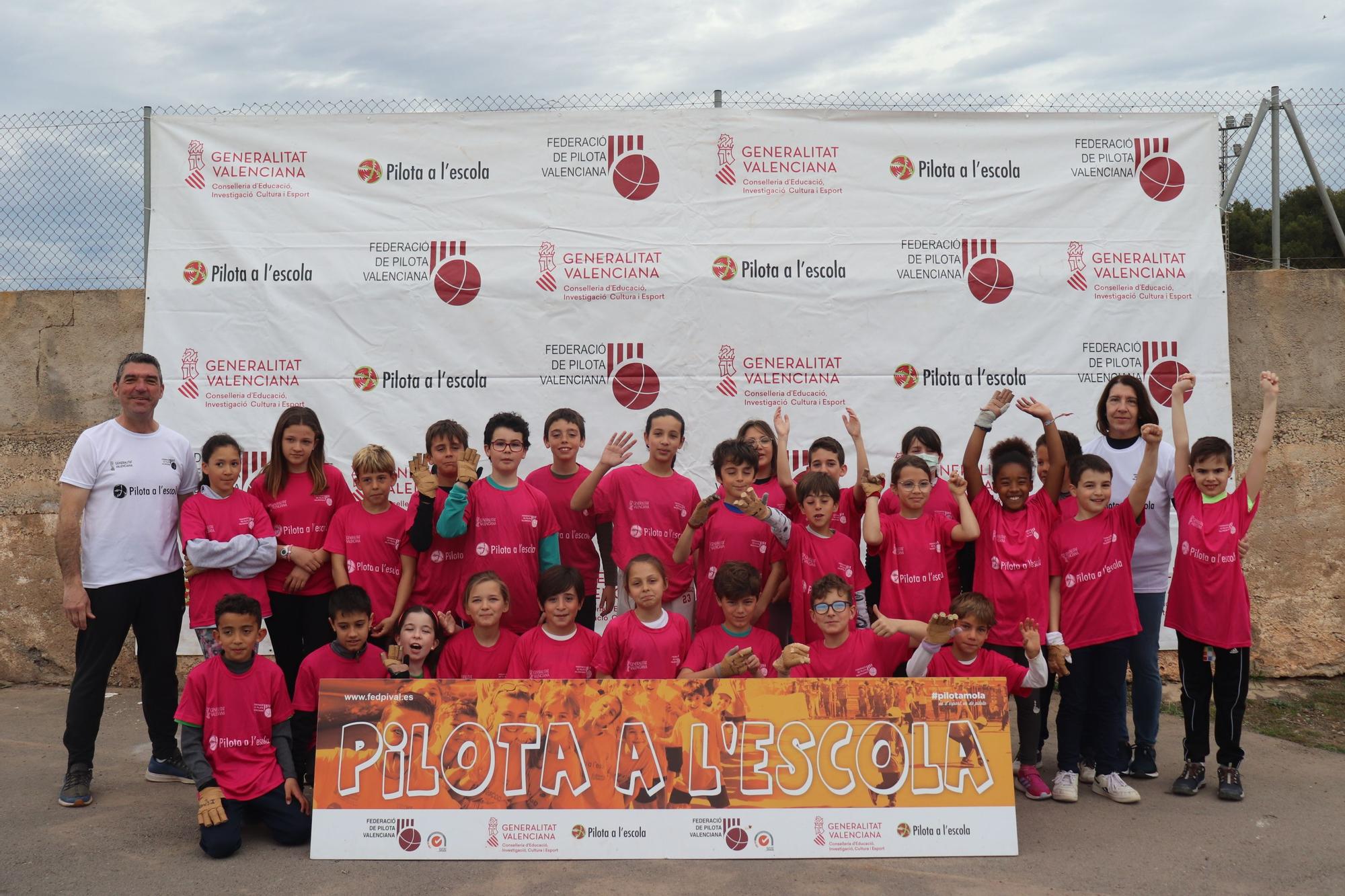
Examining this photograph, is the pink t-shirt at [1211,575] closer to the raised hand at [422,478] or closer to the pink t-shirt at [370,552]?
the raised hand at [422,478]

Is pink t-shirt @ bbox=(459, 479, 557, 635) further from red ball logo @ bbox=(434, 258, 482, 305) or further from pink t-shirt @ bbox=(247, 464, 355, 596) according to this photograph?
red ball logo @ bbox=(434, 258, 482, 305)

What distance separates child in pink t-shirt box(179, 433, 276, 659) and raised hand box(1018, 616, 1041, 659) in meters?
3.12

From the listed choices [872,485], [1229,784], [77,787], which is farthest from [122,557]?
[1229,784]

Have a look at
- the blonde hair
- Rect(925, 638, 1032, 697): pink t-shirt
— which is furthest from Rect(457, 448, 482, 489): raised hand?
Rect(925, 638, 1032, 697): pink t-shirt

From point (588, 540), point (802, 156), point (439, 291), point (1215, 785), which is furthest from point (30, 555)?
point (1215, 785)

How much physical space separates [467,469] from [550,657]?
0.85 meters

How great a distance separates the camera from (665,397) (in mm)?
5863

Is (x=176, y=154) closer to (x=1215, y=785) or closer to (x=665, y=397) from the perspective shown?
(x=665, y=397)

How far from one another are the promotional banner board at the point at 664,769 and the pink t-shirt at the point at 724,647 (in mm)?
262

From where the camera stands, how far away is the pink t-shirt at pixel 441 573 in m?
4.36

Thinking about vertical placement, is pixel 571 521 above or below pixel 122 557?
above

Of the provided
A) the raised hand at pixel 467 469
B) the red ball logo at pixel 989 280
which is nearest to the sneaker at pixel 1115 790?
the red ball logo at pixel 989 280

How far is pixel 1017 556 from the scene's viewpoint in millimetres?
4152

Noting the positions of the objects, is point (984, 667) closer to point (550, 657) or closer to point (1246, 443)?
point (550, 657)
